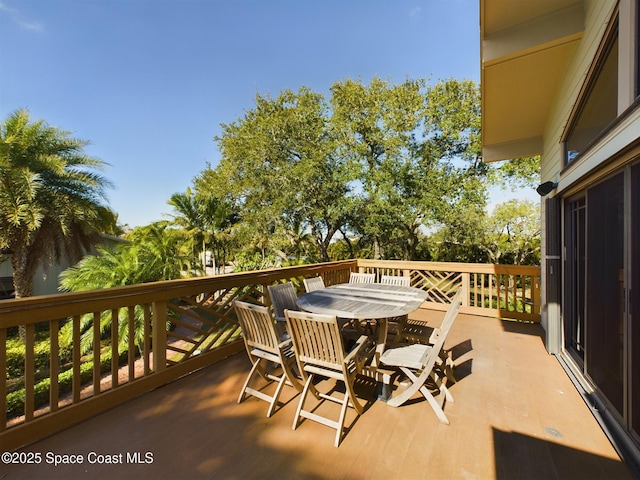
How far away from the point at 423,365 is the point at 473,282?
14.5 ft

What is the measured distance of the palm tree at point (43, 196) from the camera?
7.77 m

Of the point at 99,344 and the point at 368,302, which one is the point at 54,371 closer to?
the point at 99,344

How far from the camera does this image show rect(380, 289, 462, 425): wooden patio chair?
2227 millimetres

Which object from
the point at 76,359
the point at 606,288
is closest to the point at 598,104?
the point at 606,288

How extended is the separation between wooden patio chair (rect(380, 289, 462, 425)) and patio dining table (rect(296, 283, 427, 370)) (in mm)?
185

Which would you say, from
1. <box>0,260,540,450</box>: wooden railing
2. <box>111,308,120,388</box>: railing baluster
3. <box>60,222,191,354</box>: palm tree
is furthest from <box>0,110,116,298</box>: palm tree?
<box>111,308,120,388</box>: railing baluster

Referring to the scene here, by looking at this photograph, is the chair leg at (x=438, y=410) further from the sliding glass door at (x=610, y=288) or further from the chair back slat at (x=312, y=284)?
the chair back slat at (x=312, y=284)

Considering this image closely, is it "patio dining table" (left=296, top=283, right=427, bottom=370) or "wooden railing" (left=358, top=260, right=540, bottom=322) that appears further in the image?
"wooden railing" (left=358, top=260, right=540, bottom=322)

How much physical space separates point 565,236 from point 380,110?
356 inches

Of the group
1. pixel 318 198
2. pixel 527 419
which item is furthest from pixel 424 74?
pixel 527 419

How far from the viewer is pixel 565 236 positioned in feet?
10.6

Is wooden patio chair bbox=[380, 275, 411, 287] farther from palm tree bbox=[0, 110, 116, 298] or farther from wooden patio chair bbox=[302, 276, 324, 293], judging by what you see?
palm tree bbox=[0, 110, 116, 298]

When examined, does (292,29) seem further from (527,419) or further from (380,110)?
(527,419)

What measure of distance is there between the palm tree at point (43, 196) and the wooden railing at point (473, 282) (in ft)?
30.1
